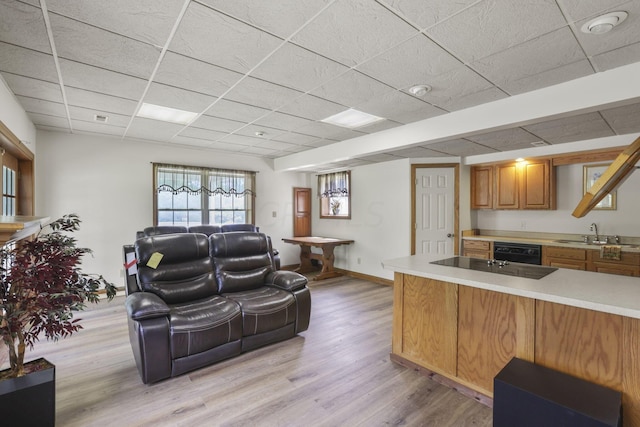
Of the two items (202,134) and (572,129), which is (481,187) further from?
(202,134)

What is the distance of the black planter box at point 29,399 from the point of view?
1.59m

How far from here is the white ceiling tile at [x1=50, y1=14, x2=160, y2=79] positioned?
188 cm

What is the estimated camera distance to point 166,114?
12.1ft

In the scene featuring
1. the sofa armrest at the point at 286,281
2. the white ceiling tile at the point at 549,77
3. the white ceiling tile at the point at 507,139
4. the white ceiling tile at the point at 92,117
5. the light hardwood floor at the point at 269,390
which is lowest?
the light hardwood floor at the point at 269,390

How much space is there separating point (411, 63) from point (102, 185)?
4.70m

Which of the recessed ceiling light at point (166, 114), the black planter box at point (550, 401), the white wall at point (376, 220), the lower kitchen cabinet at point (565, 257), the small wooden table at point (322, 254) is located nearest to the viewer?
the black planter box at point (550, 401)

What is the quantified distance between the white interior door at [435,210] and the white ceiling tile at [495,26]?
326 cm

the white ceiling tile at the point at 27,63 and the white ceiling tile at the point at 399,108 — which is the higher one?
the white ceiling tile at the point at 27,63

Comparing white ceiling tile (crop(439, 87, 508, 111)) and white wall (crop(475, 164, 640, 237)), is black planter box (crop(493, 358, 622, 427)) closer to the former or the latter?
white ceiling tile (crop(439, 87, 508, 111))

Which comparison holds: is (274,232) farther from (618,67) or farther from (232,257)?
(618,67)

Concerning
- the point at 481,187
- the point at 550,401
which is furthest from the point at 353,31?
the point at 481,187

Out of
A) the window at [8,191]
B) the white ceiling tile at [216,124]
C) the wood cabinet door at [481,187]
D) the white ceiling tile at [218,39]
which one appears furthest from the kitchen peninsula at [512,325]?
the window at [8,191]

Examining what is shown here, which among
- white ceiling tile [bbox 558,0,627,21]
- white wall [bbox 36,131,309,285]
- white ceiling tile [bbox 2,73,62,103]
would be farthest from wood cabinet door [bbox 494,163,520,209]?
white ceiling tile [bbox 2,73,62,103]

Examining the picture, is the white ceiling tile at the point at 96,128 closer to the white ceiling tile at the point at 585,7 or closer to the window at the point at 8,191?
the window at the point at 8,191
